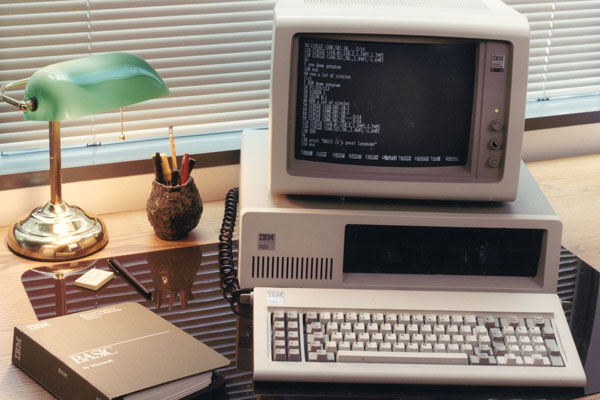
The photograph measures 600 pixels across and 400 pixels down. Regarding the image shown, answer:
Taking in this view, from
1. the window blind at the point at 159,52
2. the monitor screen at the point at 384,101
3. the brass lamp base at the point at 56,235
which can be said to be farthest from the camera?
the window blind at the point at 159,52

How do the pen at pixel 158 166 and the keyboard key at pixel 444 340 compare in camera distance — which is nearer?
the keyboard key at pixel 444 340

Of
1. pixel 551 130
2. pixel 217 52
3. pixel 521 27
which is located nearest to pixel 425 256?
pixel 521 27

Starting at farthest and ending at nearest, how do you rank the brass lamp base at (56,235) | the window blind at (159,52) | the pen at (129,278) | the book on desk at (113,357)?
1. the window blind at (159,52)
2. the brass lamp base at (56,235)
3. the pen at (129,278)
4. the book on desk at (113,357)

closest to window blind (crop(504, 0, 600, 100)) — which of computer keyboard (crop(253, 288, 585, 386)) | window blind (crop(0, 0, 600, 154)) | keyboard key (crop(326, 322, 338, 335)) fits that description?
window blind (crop(0, 0, 600, 154))

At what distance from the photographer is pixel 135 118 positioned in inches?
74.6

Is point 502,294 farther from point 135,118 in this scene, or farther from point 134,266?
point 135,118

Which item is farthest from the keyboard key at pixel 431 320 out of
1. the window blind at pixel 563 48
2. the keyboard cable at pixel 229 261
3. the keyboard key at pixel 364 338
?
the window blind at pixel 563 48

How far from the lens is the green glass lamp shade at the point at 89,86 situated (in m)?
1.42

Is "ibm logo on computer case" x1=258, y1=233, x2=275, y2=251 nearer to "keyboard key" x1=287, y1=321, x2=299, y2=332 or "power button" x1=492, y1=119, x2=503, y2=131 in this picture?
"keyboard key" x1=287, y1=321, x2=299, y2=332

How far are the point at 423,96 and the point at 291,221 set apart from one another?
31 cm

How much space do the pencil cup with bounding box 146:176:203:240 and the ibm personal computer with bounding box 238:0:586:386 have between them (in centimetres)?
23

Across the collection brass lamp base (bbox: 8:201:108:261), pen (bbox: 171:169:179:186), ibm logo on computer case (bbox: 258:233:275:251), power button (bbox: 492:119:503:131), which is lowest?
brass lamp base (bbox: 8:201:108:261)

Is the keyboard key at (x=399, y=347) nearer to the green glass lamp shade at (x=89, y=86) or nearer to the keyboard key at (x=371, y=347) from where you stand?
the keyboard key at (x=371, y=347)

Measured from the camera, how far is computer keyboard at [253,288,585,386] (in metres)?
1.25
